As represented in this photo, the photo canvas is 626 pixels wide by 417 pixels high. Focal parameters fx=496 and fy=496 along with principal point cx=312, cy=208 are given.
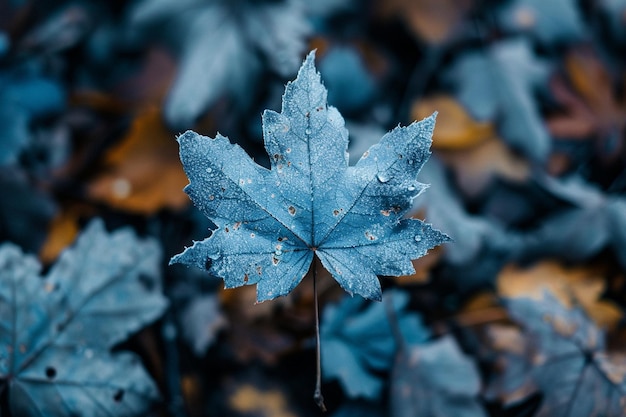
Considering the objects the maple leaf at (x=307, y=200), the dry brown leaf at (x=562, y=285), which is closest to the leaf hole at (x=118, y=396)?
the maple leaf at (x=307, y=200)

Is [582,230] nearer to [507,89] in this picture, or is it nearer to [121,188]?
[507,89]

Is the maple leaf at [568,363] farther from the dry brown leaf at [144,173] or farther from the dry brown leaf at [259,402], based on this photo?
the dry brown leaf at [144,173]

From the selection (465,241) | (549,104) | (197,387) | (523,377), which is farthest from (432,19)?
(197,387)

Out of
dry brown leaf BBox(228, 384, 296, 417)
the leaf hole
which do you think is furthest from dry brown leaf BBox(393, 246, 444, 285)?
the leaf hole

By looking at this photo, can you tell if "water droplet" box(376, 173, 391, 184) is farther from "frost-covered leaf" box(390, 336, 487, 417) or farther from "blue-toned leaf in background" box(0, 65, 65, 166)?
"blue-toned leaf in background" box(0, 65, 65, 166)

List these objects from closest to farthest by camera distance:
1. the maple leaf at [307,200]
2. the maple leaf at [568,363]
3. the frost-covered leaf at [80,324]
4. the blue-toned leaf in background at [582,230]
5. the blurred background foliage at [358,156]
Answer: the maple leaf at [307,200], the frost-covered leaf at [80,324], the maple leaf at [568,363], the blurred background foliage at [358,156], the blue-toned leaf in background at [582,230]

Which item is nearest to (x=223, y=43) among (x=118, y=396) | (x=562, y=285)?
(x=118, y=396)

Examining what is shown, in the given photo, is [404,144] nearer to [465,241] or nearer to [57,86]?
[465,241]
